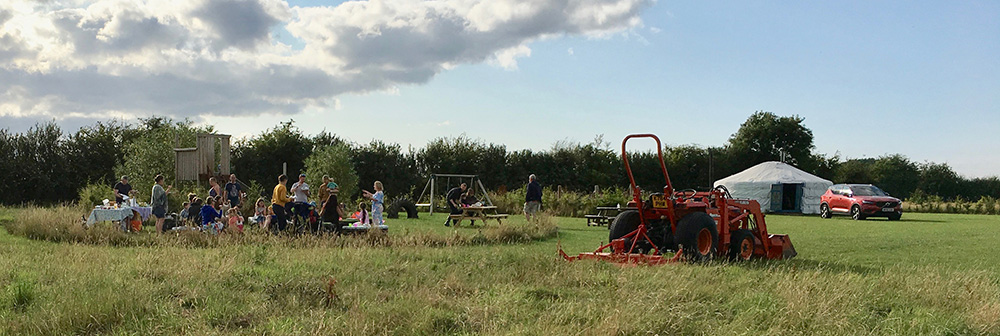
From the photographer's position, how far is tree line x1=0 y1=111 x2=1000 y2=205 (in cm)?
2784

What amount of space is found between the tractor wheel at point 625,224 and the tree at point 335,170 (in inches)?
706

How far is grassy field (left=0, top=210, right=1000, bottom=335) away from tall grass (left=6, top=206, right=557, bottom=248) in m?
1.48

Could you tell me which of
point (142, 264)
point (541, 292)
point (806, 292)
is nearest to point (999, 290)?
point (806, 292)

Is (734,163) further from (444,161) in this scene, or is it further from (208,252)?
(208,252)

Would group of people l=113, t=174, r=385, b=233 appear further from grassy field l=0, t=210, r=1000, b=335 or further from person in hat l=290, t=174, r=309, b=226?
grassy field l=0, t=210, r=1000, b=335

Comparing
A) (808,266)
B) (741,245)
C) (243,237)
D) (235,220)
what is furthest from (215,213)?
(808,266)

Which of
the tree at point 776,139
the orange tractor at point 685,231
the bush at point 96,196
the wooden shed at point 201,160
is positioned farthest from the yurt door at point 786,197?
the bush at point 96,196

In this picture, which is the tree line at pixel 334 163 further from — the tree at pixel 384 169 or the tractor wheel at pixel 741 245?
the tractor wheel at pixel 741 245

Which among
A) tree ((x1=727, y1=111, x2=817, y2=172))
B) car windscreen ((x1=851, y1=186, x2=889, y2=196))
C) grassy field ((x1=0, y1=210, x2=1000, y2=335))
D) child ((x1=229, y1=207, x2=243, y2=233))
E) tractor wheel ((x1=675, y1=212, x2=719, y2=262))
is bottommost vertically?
grassy field ((x1=0, y1=210, x2=1000, y2=335))

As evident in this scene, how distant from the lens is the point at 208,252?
998 centimetres

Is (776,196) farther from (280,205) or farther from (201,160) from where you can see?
(280,205)

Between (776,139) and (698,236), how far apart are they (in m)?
43.7

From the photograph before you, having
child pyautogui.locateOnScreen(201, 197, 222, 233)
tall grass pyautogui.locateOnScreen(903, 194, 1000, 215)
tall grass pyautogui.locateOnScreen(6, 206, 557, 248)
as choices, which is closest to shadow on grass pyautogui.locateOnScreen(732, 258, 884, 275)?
tall grass pyautogui.locateOnScreen(6, 206, 557, 248)

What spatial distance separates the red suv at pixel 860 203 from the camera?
26.2 metres
